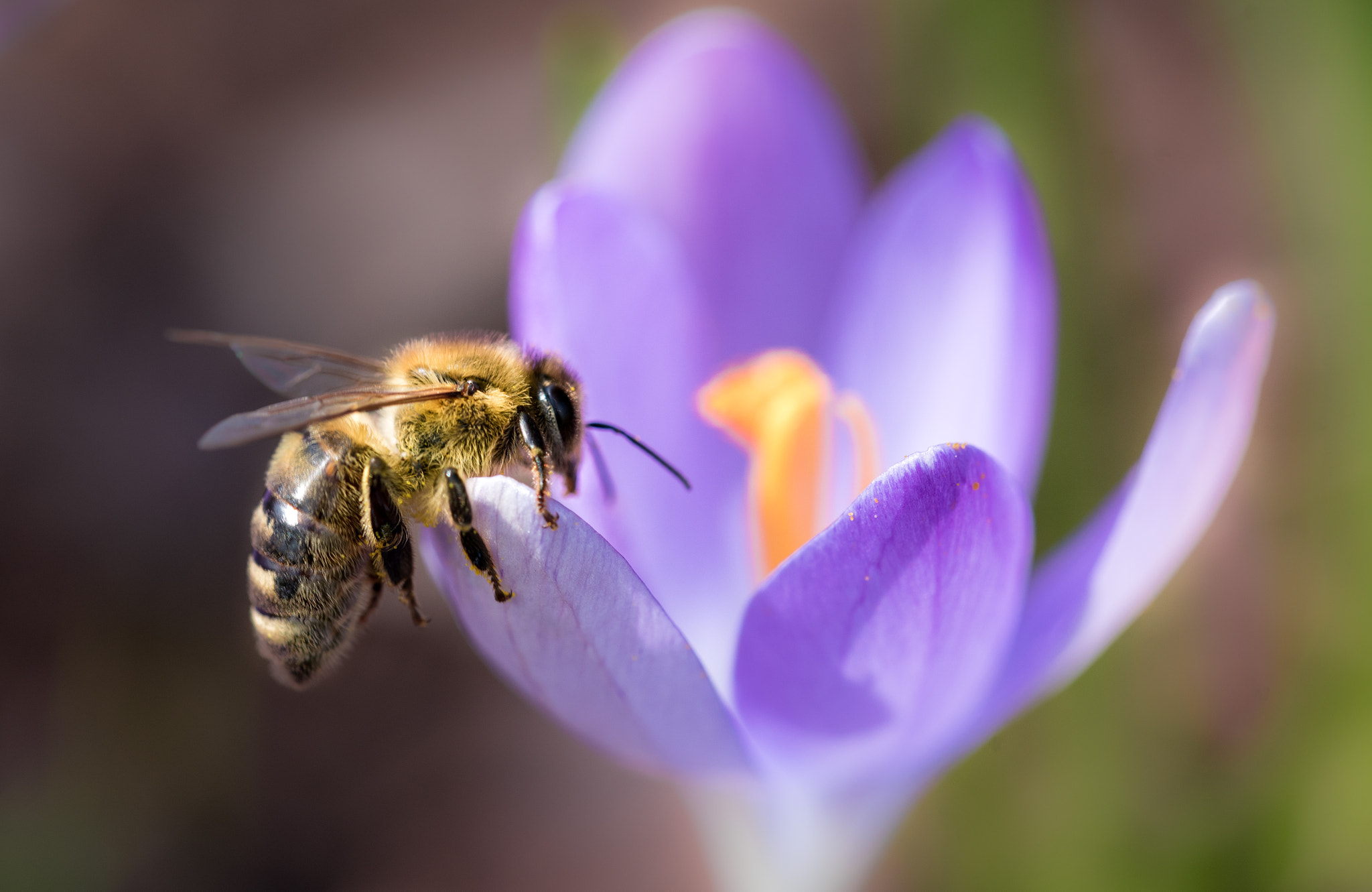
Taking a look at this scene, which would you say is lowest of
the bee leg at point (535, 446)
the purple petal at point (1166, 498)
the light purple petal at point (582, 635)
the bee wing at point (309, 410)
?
the purple petal at point (1166, 498)

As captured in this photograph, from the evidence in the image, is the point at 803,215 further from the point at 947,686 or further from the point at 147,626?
the point at 147,626

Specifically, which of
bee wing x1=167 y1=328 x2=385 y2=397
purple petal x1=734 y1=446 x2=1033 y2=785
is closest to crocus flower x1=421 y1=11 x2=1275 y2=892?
purple petal x1=734 y1=446 x2=1033 y2=785

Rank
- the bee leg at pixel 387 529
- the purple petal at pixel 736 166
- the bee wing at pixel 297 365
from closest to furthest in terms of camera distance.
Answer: the bee leg at pixel 387 529
the bee wing at pixel 297 365
the purple petal at pixel 736 166

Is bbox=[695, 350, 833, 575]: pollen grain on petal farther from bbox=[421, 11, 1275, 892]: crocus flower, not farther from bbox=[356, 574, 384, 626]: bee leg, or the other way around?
bbox=[356, 574, 384, 626]: bee leg

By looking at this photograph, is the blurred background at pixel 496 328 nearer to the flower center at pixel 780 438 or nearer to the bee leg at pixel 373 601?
the flower center at pixel 780 438

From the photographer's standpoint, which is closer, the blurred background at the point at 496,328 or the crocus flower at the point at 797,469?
the crocus flower at the point at 797,469

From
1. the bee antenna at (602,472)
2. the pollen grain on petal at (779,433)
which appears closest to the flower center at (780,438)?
the pollen grain on petal at (779,433)
